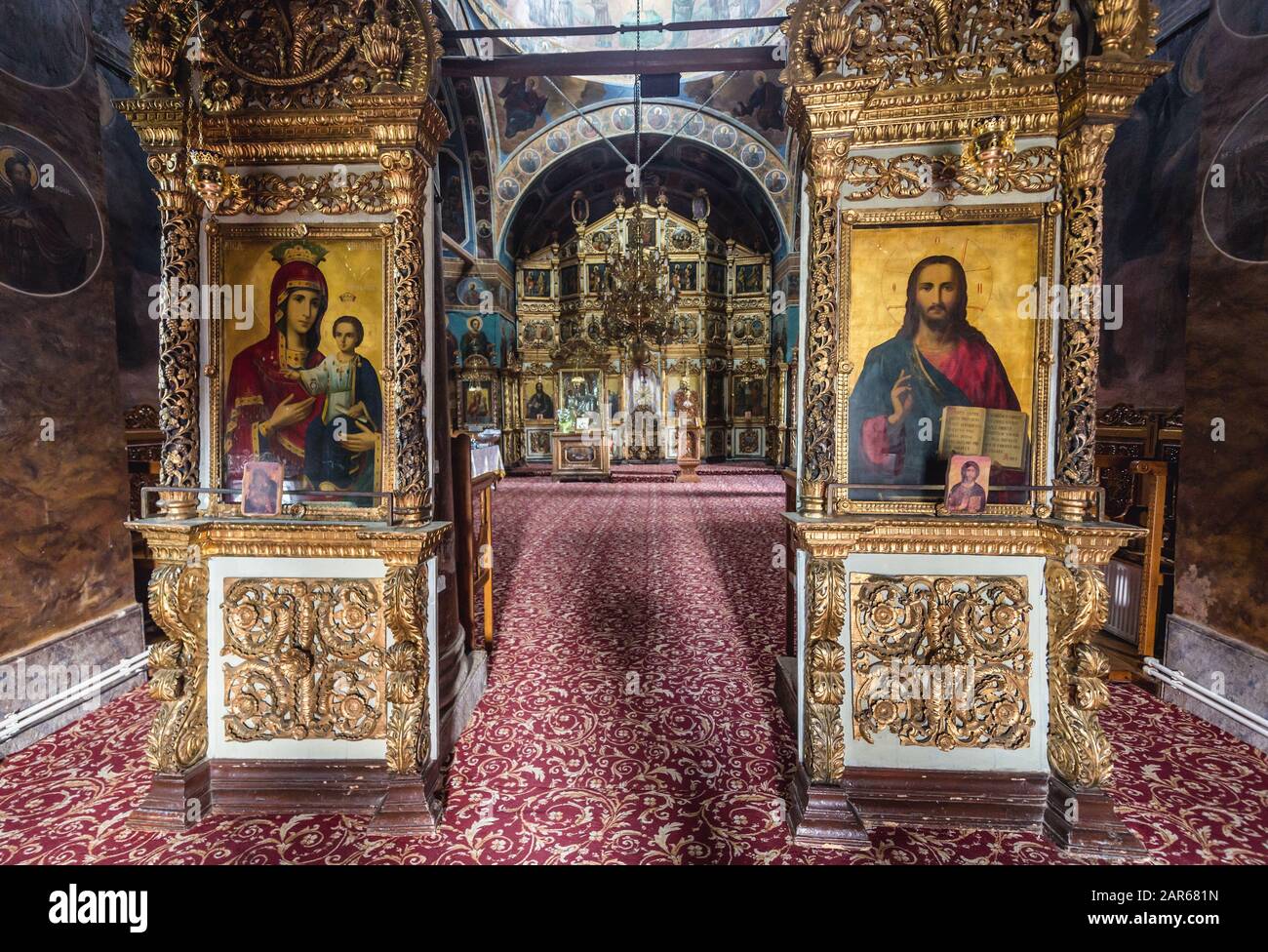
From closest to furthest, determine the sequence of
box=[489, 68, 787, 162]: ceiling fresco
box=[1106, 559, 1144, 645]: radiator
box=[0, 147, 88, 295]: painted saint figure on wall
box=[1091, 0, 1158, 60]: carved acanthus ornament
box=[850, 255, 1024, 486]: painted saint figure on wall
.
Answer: box=[1091, 0, 1158, 60]: carved acanthus ornament
box=[850, 255, 1024, 486]: painted saint figure on wall
box=[0, 147, 88, 295]: painted saint figure on wall
box=[1106, 559, 1144, 645]: radiator
box=[489, 68, 787, 162]: ceiling fresco

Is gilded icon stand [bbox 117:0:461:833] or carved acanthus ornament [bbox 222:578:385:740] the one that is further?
carved acanthus ornament [bbox 222:578:385:740]

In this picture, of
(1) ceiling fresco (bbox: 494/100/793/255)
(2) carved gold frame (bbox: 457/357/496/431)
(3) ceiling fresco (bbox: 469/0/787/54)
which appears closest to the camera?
(3) ceiling fresco (bbox: 469/0/787/54)

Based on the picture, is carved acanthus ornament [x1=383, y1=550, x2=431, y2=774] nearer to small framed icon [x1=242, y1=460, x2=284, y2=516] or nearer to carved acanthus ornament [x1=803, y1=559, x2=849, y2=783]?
small framed icon [x1=242, y1=460, x2=284, y2=516]

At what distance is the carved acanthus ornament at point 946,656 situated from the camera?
2.77 meters

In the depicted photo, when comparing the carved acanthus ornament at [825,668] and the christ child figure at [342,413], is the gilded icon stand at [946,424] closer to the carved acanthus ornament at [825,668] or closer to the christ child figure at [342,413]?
the carved acanthus ornament at [825,668]

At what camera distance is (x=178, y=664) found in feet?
9.21

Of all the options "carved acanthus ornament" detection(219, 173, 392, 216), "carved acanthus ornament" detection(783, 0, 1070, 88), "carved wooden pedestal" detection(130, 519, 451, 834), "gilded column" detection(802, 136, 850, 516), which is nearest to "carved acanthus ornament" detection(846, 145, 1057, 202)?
"gilded column" detection(802, 136, 850, 516)

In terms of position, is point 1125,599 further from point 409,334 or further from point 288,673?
point 288,673

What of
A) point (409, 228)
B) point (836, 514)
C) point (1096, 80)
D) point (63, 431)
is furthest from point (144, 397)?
point (1096, 80)

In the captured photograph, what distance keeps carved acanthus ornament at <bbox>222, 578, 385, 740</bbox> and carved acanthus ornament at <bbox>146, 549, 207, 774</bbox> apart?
121 millimetres

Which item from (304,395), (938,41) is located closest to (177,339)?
(304,395)

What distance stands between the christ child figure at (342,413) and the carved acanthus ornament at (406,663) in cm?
59

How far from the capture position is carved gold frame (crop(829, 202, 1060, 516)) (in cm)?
269
